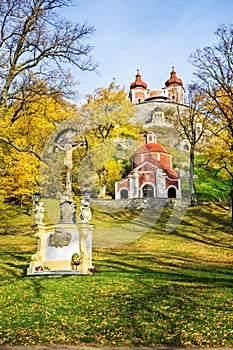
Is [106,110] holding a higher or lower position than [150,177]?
higher

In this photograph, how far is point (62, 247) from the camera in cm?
1234

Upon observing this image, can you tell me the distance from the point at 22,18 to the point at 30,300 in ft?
35.0

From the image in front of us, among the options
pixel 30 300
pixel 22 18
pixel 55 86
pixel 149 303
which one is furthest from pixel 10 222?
pixel 149 303

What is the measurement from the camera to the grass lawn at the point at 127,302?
593cm

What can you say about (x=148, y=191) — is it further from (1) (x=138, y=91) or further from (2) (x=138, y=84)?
(2) (x=138, y=84)

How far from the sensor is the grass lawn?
5.93m

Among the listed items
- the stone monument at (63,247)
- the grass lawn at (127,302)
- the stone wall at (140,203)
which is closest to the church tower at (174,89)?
the stone wall at (140,203)

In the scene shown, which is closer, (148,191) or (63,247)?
(63,247)

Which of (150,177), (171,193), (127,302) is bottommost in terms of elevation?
(127,302)

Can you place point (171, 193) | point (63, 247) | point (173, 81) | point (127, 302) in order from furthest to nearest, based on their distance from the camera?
point (173, 81), point (171, 193), point (63, 247), point (127, 302)

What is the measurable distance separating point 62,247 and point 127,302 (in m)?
5.03

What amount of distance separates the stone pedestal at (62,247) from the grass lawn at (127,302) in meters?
0.97

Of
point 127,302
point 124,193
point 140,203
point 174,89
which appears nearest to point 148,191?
point 124,193

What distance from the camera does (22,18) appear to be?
13.5 metres
